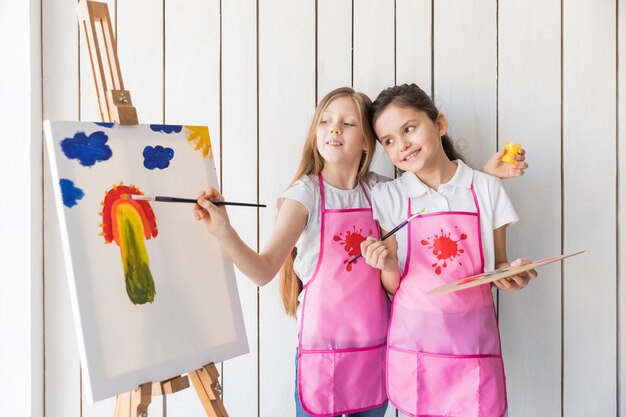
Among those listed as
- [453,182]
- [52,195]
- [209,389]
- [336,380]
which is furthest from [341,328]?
[52,195]

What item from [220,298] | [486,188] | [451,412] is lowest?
[451,412]

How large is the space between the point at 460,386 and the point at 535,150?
28.4 inches

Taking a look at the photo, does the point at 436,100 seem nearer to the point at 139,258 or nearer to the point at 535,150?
the point at 535,150

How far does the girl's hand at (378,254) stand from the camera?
115cm

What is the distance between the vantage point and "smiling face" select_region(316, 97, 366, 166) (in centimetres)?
127

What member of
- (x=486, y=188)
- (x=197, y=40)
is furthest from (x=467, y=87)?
(x=197, y=40)

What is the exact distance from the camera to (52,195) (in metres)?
1.50

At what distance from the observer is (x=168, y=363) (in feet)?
3.49

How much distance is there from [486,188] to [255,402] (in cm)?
92

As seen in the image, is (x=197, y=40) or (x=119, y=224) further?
(x=197, y=40)

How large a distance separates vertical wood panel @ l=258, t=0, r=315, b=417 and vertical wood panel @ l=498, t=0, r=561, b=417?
1.90ft

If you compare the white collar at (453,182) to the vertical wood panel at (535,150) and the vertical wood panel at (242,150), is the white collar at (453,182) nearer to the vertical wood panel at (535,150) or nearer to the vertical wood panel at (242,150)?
the vertical wood panel at (535,150)
